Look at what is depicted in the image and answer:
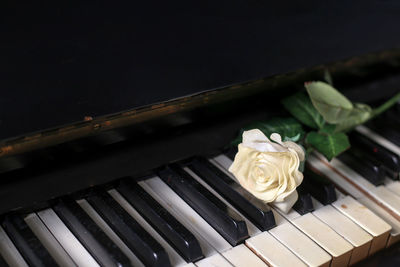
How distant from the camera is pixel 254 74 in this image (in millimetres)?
1415

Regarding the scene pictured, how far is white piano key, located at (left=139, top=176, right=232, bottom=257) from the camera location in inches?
44.6

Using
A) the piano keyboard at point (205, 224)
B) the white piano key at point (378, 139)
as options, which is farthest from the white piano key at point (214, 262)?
the white piano key at point (378, 139)

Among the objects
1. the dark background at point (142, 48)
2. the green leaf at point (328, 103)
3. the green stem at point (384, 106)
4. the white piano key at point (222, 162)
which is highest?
the dark background at point (142, 48)

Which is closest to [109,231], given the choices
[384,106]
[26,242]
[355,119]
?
[26,242]

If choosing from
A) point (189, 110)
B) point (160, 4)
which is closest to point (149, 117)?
point (189, 110)

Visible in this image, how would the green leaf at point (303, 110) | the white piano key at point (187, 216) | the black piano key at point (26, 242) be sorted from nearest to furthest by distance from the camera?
the black piano key at point (26, 242), the white piano key at point (187, 216), the green leaf at point (303, 110)

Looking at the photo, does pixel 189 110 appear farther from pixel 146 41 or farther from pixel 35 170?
pixel 35 170

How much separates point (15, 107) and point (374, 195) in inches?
32.5

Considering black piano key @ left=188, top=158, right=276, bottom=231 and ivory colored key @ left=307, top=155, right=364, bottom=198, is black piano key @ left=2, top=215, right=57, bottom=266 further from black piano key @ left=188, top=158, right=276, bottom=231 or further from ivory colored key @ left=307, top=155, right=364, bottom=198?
ivory colored key @ left=307, top=155, right=364, bottom=198

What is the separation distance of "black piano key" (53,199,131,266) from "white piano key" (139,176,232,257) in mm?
170

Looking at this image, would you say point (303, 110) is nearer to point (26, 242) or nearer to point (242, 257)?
point (242, 257)

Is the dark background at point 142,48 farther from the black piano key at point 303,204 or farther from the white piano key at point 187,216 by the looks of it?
the black piano key at point 303,204

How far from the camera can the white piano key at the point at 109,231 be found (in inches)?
Result: 42.3

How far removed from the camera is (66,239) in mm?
1104
